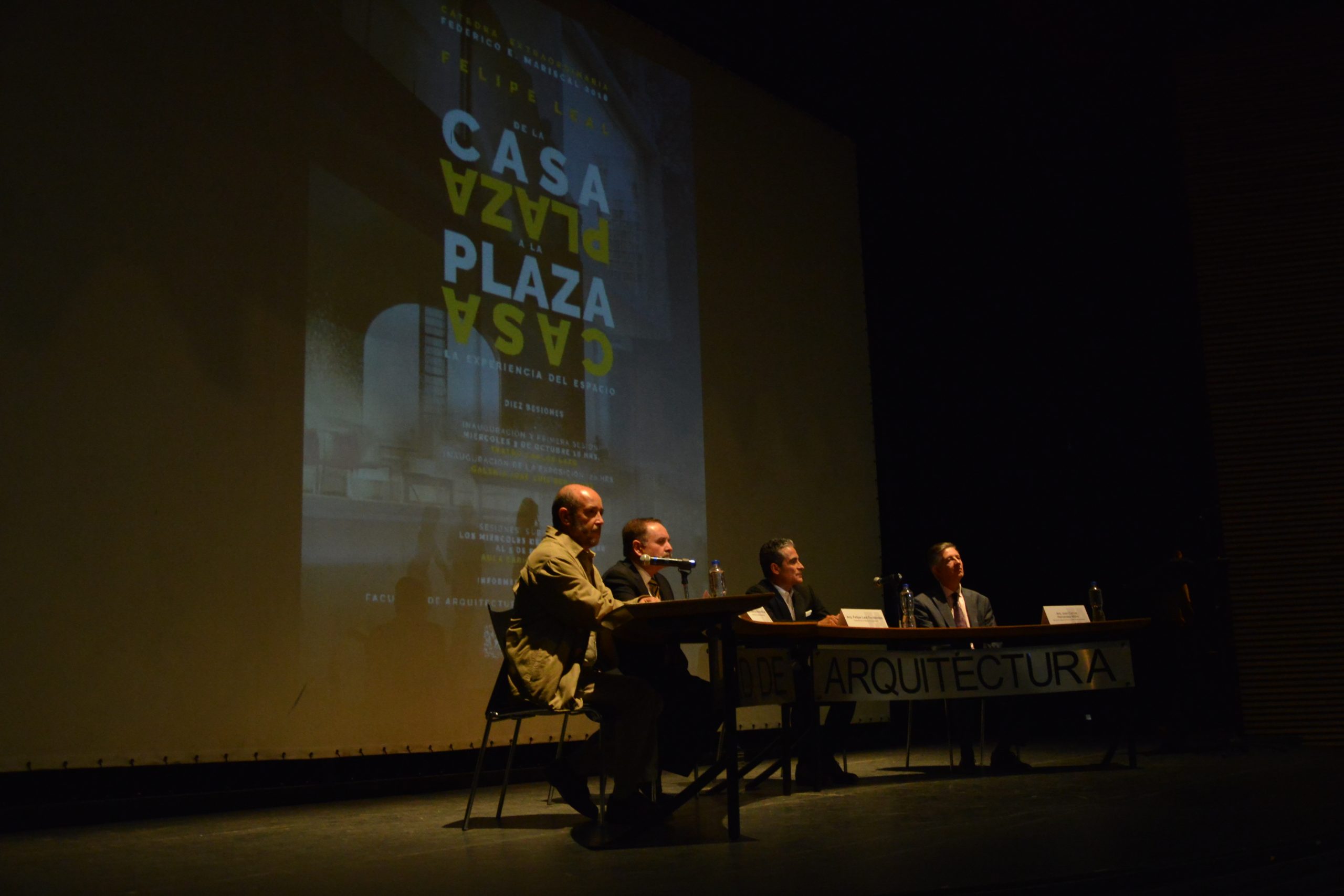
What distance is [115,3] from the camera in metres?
4.26

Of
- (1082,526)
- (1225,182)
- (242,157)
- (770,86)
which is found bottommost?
(1082,526)

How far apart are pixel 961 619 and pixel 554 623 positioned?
98.8 inches

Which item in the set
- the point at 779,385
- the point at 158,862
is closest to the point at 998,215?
the point at 779,385

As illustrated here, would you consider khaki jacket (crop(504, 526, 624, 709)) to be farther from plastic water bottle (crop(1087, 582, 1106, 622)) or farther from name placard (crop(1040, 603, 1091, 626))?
plastic water bottle (crop(1087, 582, 1106, 622))

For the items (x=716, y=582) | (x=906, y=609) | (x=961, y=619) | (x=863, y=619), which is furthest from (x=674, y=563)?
(x=961, y=619)

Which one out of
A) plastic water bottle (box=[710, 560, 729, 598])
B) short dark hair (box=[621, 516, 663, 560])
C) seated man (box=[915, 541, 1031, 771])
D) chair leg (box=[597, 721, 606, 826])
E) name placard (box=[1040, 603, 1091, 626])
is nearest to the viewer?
chair leg (box=[597, 721, 606, 826])

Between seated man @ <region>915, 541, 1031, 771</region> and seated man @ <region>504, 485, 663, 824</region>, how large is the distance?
1.91 metres

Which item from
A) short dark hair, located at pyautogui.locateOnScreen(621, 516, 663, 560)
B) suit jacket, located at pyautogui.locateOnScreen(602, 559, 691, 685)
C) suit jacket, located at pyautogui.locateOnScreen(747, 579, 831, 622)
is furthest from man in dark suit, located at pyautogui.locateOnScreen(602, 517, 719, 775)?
suit jacket, located at pyautogui.locateOnScreen(747, 579, 831, 622)

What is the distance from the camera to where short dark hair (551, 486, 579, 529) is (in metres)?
3.50

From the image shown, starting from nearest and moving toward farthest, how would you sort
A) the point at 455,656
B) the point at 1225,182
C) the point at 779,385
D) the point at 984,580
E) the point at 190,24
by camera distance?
the point at 190,24, the point at 455,656, the point at 1225,182, the point at 779,385, the point at 984,580

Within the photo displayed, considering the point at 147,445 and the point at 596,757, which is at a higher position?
the point at 147,445

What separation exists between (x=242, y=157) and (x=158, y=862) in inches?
112

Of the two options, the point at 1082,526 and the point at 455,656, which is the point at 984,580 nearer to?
the point at 1082,526

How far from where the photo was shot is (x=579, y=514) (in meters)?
3.50
